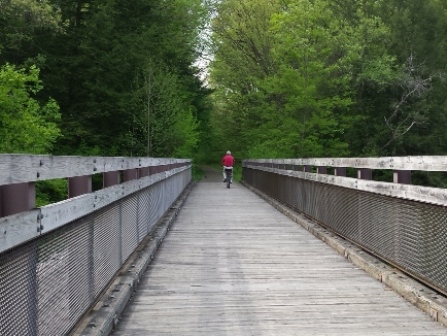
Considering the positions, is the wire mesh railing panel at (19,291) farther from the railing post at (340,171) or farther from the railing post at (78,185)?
the railing post at (340,171)

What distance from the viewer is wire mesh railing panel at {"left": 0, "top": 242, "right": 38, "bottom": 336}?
2.99 meters

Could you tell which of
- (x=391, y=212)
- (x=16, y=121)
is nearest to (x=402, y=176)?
(x=391, y=212)

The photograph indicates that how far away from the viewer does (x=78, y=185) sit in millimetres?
4676

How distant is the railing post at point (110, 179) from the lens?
591 centimetres

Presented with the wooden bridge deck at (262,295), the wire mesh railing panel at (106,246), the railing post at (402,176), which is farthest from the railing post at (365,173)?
the wire mesh railing panel at (106,246)

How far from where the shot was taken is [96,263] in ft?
17.0

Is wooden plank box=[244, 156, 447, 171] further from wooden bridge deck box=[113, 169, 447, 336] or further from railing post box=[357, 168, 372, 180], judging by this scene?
wooden bridge deck box=[113, 169, 447, 336]

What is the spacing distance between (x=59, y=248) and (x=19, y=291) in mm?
795

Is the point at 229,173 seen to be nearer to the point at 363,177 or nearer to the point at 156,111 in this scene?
the point at 156,111

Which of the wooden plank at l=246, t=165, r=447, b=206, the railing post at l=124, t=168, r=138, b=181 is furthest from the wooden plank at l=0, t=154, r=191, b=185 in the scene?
the wooden plank at l=246, t=165, r=447, b=206

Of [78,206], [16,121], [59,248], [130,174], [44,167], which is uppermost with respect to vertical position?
[16,121]

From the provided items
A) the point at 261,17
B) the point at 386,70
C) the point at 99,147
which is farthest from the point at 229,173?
the point at 261,17

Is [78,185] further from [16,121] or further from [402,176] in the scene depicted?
[16,121]

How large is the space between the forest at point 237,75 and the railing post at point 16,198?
60.5 ft
